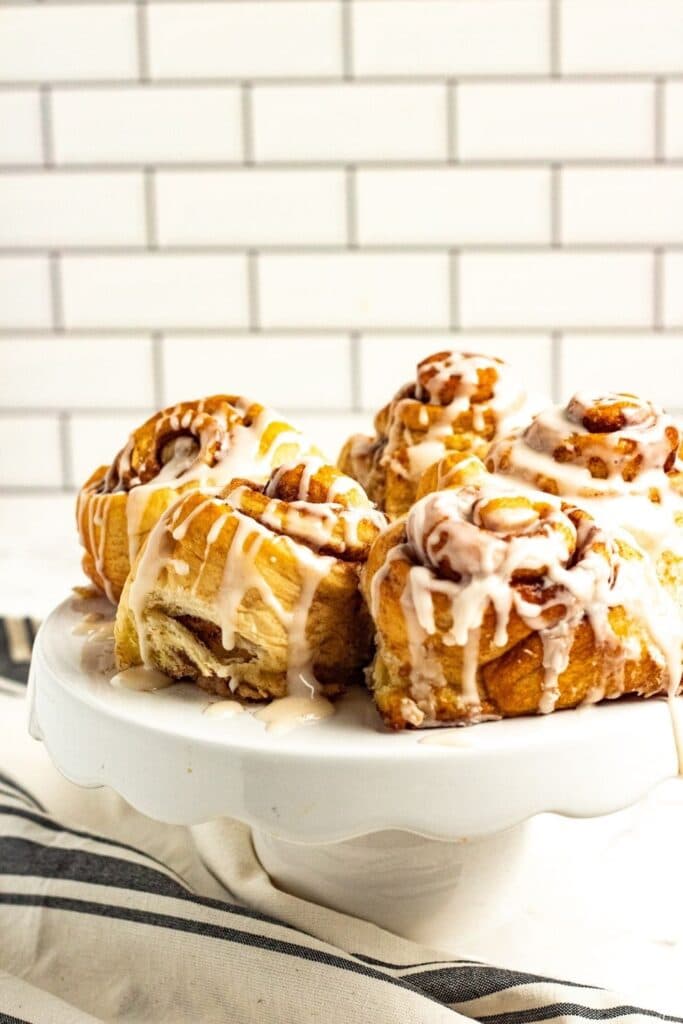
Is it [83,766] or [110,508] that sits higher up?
[110,508]

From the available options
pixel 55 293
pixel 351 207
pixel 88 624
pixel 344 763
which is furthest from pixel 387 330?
pixel 344 763

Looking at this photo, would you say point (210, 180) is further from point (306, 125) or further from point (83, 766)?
point (83, 766)

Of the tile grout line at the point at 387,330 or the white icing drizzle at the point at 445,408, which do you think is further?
the tile grout line at the point at 387,330

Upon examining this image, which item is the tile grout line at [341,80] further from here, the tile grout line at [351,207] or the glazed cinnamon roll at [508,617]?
the glazed cinnamon roll at [508,617]

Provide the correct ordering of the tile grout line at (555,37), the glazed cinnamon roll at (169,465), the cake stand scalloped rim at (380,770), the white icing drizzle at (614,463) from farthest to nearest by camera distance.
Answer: the tile grout line at (555,37) → the glazed cinnamon roll at (169,465) → the white icing drizzle at (614,463) → the cake stand scalloped rim at (380,770)

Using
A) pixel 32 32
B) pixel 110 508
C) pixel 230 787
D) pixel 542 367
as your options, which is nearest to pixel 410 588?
pixel 230 787

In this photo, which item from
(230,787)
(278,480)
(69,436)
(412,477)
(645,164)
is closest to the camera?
(230,787)

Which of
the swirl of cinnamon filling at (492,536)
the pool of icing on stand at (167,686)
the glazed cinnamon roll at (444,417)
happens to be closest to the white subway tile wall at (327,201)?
the glazed cinnamon roll at (444,417)

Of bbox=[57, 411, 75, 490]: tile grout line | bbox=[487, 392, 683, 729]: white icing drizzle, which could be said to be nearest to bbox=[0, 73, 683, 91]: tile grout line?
bbox=[57, 411, 75, 490]: tile grout line
